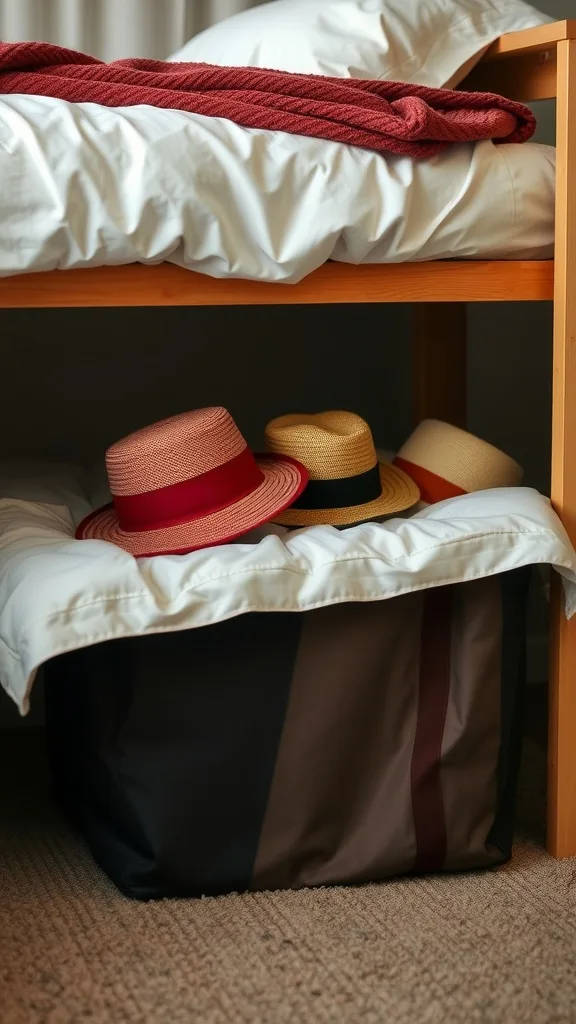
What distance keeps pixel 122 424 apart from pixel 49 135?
0.78 meters

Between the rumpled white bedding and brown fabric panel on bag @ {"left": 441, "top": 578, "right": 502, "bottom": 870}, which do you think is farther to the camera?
brown fabric panel on bag @ {"left": 441, "top": 578, "right": 502, "bottom": 870}

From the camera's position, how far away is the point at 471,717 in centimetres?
111

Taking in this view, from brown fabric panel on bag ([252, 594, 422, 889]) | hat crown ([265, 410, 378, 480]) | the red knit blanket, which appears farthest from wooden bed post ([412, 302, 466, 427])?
brown fabric panel on bag ([252, 594, 422, 889])

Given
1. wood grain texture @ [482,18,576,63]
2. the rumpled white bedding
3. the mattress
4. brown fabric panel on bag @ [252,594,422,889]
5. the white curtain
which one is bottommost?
brown fabric panel on bag @ [252,594,422,889]

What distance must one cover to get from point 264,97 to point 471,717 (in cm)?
64

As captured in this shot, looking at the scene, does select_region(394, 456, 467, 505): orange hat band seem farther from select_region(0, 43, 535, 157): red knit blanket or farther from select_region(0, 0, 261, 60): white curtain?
select_region(0, 0, 261, 60): white curtain

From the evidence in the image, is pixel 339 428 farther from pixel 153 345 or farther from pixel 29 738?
pixel 29 738

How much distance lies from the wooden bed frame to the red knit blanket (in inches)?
4.0

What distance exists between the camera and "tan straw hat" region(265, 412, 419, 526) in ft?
4.00

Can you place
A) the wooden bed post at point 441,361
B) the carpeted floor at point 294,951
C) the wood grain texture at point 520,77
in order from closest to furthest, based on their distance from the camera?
1. the carpeted floor at point 294,951
2. the wood grain texture at point 520,77
3. the wooden bed post at point 441,361

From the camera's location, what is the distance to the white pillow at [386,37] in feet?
3.92

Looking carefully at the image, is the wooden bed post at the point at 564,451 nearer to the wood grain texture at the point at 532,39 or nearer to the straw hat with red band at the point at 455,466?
the wood grain texture at the point at 532,39

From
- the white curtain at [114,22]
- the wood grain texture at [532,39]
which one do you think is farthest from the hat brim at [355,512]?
the white curtain at [114,22]

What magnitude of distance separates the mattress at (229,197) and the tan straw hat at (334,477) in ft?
0.69
